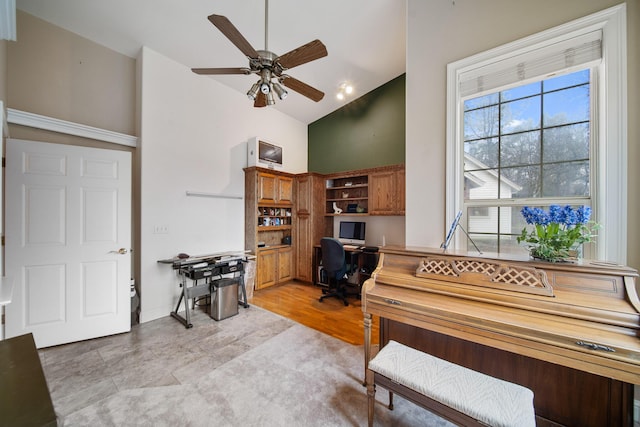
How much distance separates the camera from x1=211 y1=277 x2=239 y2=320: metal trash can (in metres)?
2.99

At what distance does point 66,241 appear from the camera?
93.5 inches

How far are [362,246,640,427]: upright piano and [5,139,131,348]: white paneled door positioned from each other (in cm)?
275

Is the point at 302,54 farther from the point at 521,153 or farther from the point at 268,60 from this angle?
the point at 521,153

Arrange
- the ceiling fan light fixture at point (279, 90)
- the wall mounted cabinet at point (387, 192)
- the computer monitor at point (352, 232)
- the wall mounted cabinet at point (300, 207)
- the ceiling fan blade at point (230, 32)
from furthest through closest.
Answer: the computer monitor at point (352, 232) < the wall mounted cabinet at point (300, 207) < the wall mounted cabinet at point (387, 192) < the ceiling fan light fixture at point (279, 90) < the ceiling fan blade at point (230, 32)

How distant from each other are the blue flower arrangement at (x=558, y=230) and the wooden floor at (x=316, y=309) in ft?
5.79

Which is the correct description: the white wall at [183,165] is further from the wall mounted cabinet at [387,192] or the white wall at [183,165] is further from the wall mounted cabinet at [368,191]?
the wall mounted cabinet at [387,192]

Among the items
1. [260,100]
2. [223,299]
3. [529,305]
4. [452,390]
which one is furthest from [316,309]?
[260,100]

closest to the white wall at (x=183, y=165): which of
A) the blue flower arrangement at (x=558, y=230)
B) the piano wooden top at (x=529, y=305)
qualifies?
the piano wooden top at (x=529, y=305)

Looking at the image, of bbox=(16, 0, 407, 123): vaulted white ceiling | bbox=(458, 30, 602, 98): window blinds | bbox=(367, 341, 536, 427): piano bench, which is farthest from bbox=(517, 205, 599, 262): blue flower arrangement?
bbox=(16, 0, 407, 123): vaulted white ceiling

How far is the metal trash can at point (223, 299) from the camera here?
2990mm

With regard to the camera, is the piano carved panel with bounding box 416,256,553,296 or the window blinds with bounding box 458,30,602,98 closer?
the piano carved panel with bounding box 416,256,553,296

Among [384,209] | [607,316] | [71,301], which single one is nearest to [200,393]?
[71,301]

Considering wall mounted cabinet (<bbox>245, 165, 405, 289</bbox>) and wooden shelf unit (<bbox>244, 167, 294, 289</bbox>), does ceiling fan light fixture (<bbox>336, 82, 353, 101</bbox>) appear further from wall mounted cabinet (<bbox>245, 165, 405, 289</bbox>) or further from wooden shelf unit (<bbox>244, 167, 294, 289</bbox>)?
wooden shelf unit (<bbox>244, 167, 294, 289</bbox>)

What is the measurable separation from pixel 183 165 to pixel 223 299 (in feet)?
6.28
